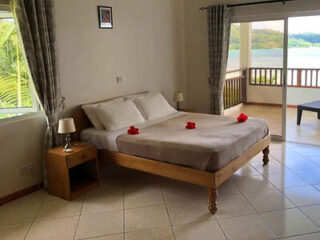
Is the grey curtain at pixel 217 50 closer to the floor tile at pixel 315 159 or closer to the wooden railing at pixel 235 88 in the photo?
the wooden railing at pixel 235 88

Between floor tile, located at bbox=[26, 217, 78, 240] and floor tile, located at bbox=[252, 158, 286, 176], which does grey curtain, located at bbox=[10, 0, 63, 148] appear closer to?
floor tile, located at bbox=[26, 217, 78, 240]

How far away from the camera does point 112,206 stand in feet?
10.7

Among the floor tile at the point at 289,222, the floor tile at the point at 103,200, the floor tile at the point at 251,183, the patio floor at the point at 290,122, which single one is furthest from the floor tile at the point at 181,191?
the patio floor at the point at 290,122

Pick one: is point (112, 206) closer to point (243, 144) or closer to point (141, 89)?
point (243, 144)

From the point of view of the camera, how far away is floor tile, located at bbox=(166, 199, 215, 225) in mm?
2934

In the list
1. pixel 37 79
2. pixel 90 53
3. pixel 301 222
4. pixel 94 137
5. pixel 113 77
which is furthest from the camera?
pixel 113 77

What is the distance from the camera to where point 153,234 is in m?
2.71

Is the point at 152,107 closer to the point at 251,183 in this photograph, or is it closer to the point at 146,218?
the point at 251,183

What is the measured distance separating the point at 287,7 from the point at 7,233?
179 inches

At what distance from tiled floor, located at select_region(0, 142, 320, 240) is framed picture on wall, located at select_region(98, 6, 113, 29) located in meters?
2.02

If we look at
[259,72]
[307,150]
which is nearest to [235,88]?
[259,72]

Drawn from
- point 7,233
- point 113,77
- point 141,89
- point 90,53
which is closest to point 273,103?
point 141,89

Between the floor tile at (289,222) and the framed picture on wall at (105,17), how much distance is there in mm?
3043

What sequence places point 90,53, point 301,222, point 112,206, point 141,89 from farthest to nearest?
point 141,89
point 90,53
point 112,206
point 301,222
